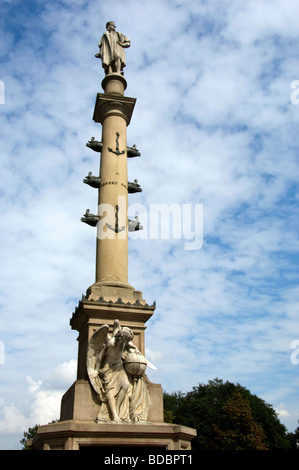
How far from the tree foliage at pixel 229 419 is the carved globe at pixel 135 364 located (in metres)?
31.0

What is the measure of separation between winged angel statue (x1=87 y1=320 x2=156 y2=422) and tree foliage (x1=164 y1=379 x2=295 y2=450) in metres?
30.8

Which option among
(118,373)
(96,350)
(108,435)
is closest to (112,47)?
(96,350)

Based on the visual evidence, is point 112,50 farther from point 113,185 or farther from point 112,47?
point 113,185

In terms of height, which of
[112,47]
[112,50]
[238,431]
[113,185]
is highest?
[112,47]

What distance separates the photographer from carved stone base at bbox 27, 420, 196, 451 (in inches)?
390

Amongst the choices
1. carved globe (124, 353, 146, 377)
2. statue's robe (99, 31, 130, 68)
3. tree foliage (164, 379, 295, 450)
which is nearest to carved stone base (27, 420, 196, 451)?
carved globe (124, 353, 146, 377)

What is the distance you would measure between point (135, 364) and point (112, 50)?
12.2 metres

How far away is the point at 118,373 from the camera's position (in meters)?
11.3

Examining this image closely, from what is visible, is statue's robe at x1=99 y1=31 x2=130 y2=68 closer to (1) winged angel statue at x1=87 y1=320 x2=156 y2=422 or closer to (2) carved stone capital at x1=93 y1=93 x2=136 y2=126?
(2) carved stone capital at x1=93 y1=93 x2=136 y2=126

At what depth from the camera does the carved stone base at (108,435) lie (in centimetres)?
991

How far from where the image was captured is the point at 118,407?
10836mm

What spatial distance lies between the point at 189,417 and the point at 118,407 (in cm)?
3844

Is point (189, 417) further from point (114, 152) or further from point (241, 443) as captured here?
point (114, 152)

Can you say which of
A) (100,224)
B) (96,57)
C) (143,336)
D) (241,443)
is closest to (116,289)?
(143,336)
